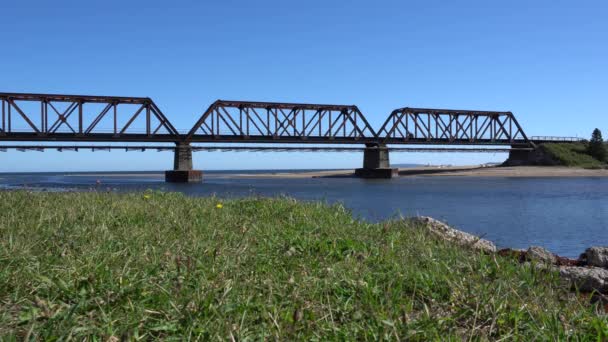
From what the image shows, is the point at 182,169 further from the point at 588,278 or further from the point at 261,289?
the point at 261,289

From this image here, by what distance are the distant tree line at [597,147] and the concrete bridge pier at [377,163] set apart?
43.9 meters

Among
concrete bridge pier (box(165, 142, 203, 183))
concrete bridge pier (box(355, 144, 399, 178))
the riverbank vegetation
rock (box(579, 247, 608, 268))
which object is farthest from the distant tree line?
rock (box(579, 247, 608, 268))

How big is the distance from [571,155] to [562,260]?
111191 millimetres

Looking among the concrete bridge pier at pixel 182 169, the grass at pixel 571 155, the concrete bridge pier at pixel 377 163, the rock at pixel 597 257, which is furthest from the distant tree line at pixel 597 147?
the rock at pixel 597 257

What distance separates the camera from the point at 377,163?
315 feet

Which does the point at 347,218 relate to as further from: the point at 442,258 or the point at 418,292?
the point at 418,292

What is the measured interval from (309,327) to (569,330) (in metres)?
1.79

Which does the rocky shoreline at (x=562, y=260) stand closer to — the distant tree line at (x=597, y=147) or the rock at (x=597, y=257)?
the rock at (x=597, y=257)

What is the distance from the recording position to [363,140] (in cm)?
9719

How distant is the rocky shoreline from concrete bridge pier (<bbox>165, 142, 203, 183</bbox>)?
69.9 metres

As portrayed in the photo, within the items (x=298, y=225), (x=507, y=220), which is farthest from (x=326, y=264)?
(x=507, y=220)

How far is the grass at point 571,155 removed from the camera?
104125 mm

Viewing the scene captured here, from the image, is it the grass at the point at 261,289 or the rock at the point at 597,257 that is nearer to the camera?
the grass at the point at 261,289

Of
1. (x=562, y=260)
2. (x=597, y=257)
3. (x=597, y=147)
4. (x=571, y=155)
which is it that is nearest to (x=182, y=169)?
(x=562, y=260)
